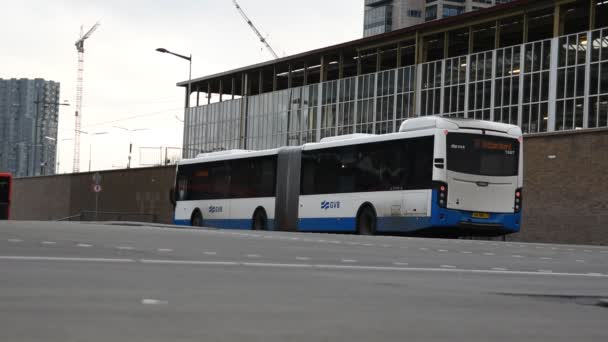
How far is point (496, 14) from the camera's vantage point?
6969 centimetres

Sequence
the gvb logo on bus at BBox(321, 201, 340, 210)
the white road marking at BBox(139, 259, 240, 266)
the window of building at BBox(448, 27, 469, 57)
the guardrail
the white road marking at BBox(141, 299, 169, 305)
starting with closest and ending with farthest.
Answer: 1. the white road marking at BBox(141, 299, 169, 305)
2. the white road marking at BBox(139, 259, 240, 266)
3. the gvb logo on bus at BBox(321, 201, 340, 210)
4. the guardrail
5. the window of building at BBox(448, 27, 469, 57)

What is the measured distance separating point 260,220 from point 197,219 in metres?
5.62

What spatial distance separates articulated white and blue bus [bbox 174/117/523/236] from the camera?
2939 centimetres

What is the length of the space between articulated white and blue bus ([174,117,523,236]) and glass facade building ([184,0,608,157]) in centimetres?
3127

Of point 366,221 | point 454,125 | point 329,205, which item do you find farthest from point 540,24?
point 454,125

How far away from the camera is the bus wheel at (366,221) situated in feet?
104

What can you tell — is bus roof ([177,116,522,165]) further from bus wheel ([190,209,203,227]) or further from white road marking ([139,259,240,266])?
white road marking ([139,259,240,266])

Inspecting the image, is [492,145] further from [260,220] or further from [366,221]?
[260,220]

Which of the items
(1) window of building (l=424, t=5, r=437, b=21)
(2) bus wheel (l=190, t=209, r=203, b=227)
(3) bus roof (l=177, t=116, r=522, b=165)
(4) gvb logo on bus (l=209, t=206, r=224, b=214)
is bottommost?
(2) bus wheel (l=190, t=209, r=203, b=227)

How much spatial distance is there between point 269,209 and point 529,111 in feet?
113

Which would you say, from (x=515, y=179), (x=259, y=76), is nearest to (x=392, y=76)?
(x=259, y=76)

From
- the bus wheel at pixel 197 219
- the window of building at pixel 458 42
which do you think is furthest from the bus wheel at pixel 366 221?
the window of building at pixel 458 42

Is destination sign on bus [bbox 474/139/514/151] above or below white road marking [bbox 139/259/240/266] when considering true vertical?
above

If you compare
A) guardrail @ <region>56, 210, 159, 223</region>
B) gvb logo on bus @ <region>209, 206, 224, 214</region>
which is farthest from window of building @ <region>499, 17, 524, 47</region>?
gvb logo on bus @ <region>209, 206, 224, 214</region>
